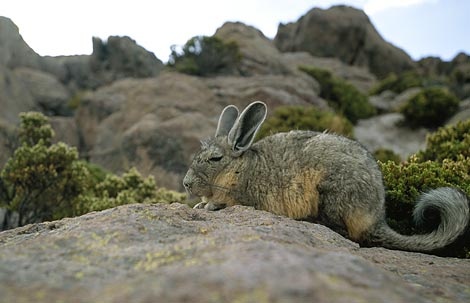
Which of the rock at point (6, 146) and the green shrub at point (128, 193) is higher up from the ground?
the rock at point (6, 146)

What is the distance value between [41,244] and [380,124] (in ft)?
71.3

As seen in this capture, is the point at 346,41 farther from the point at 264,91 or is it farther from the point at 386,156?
the point at 386,156

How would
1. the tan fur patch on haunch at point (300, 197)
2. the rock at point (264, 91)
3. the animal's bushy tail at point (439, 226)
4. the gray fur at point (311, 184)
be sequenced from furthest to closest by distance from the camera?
the rock at point (264, 91), the tan fur patch on haunch at point (300, 197), the gray fur at point (311, 184), the animal's bushy tail at point (439, 226)

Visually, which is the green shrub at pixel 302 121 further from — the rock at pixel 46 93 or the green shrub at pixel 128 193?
the rock at pixel 46 93

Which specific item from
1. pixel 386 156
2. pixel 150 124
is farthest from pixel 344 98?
pixel 150 124

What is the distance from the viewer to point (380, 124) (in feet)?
75.7

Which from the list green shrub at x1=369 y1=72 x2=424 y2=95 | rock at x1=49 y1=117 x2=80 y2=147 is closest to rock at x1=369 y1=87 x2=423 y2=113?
green shrub at x1=369 y1=72 x2=424 y2=95

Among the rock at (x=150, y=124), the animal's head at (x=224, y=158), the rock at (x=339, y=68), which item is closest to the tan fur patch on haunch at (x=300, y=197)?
the animal's head at (x=224, y=158)

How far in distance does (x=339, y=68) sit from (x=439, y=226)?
41247 millimetres

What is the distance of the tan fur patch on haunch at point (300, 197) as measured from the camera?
494 cm

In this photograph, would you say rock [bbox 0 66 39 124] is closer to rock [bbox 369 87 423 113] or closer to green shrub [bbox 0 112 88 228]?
green shrub [bbox 0 112 88 228]

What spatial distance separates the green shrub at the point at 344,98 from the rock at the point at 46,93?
14.8 metres

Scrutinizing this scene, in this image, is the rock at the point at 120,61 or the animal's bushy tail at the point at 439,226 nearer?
the animal's bushy tail at the point at 439,226

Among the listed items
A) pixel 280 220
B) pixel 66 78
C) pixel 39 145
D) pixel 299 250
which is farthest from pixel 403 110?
pixel 66 78
